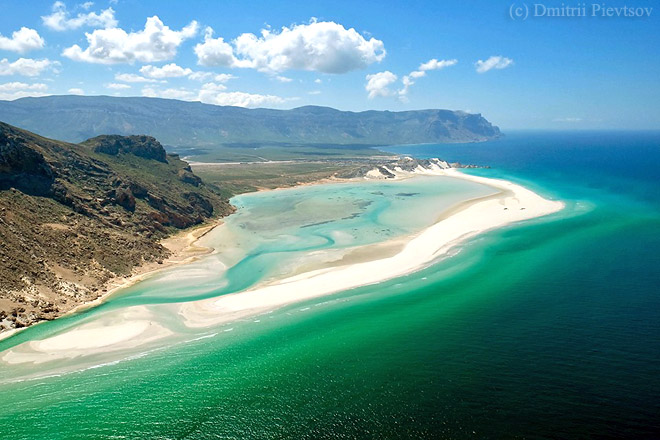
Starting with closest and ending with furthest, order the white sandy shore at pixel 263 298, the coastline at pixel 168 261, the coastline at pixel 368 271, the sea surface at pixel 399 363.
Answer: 1. the sea surface at pixel 399 363
2. the white sandy shore at pixel 263 298
3. the coastline at pixel 368 271
4. the coastline at pixel 168 261

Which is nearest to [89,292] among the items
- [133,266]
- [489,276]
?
[133,266]

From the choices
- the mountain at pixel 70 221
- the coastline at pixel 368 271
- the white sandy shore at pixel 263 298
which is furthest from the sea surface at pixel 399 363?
the mountain at pixel 70 221

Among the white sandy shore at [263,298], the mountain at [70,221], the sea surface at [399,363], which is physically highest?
the mountain at [70,221]

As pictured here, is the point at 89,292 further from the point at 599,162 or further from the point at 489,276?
the point at 599,162

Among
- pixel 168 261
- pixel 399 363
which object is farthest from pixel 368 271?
pixel 168 261

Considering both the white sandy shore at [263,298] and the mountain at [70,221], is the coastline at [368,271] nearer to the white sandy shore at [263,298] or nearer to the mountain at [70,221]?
the white sandy shore at [263,298]

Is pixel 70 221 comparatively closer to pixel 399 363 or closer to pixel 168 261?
pixel 168 261

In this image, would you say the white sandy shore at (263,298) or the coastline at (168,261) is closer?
the white sandy shore at (263,298)
